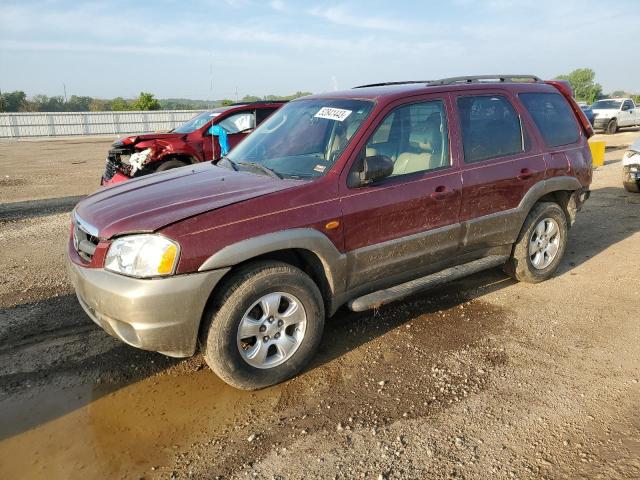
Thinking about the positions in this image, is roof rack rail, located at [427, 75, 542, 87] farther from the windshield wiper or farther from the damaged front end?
the damaged front end

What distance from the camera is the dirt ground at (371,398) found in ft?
8.55

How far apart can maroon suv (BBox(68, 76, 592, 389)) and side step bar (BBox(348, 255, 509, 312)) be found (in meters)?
0.01

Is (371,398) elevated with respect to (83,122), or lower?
lower

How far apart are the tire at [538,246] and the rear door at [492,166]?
25 cm

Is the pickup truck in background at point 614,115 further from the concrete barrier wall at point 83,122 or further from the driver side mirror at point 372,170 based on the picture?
the driver side mirror at point 372,170

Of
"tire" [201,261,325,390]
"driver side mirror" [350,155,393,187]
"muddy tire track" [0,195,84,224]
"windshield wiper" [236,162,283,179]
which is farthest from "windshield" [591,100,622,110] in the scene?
"tire" [201,261,325,390]

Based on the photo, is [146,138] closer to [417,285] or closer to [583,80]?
[417,285]

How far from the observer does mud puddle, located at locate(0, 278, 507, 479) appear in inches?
104

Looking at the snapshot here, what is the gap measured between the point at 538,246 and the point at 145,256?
377 cm

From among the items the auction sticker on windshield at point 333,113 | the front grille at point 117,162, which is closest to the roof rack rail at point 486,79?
the auction sticker on windshield at point 333,113

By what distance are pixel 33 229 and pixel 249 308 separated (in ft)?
18.2

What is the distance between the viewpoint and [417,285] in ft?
12.8

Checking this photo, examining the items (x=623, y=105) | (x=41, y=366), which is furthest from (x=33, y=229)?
(x=623, y=105)

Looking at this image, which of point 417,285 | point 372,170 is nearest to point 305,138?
point 372,170
